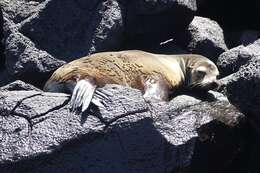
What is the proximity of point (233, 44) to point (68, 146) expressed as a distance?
419 cm

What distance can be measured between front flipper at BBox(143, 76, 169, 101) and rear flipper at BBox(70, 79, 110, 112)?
100cm

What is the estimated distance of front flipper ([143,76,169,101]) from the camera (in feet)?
23.1

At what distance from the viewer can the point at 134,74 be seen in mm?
7387

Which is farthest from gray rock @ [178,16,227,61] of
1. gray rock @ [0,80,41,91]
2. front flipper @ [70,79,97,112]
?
front flipper @ [70,79,97,112]

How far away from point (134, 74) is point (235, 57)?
1.50 metres

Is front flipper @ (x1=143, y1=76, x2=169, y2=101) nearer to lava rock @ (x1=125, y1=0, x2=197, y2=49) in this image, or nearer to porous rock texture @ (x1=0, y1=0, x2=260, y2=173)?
porous rock texture @ (x1=0, y1=0, x2=260, y2=173)

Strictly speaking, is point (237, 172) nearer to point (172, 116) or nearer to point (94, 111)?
point (172, 116)

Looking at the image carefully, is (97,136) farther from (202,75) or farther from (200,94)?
(202,75)

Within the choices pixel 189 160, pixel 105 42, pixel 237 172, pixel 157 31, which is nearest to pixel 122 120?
pixel 189 160

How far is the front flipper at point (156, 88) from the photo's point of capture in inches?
277

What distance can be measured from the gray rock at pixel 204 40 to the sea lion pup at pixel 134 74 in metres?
0.37

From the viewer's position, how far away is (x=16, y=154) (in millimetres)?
5422

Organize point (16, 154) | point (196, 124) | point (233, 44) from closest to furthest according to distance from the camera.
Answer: point (16, 154)
point (196, 124)
point (233, 44)

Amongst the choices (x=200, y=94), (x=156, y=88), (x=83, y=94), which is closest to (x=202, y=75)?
(x=200, y=94)
